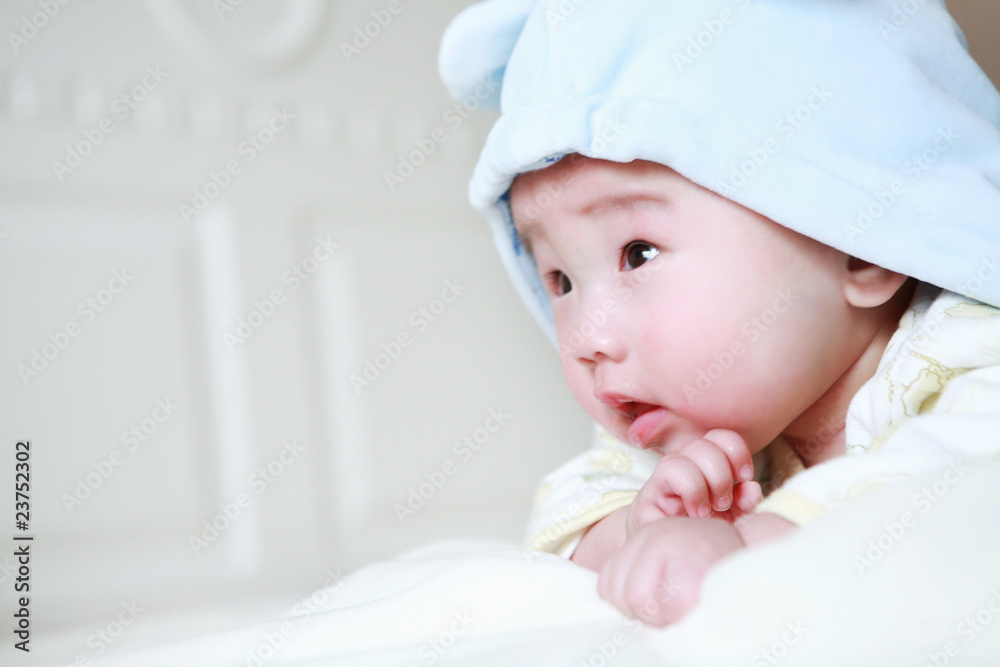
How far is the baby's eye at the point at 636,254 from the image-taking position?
2.68ft

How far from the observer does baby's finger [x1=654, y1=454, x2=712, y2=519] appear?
65 centimetres

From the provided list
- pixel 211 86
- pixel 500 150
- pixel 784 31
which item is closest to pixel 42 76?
pixel 211 86

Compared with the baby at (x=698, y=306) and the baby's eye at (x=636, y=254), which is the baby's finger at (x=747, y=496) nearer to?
the baby at (x=698, y=306)

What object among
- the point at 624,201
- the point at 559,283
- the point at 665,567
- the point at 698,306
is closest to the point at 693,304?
the point at 698,306

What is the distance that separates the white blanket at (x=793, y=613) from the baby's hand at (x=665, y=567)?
0.01 m

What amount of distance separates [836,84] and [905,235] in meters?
0.15

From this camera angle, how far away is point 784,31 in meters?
0.78

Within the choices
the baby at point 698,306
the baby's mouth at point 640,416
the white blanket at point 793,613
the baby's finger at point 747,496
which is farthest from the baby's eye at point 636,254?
the white blanket at point 793,613

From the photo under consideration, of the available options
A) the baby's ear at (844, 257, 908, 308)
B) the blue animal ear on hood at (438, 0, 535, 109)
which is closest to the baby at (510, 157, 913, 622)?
the baby's ear at (844, 257, 908, 308)

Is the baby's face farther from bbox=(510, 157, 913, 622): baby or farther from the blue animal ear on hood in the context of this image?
the blue animal ear on hood

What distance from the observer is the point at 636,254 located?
0.83m

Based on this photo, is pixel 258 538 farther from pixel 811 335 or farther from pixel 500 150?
pixel 811 335

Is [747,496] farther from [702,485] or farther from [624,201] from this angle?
[624,201]

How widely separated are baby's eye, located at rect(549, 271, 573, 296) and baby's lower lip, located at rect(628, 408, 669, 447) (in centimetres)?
18
